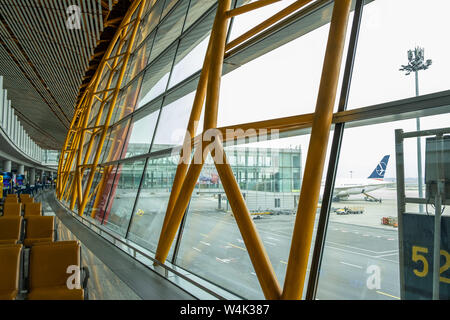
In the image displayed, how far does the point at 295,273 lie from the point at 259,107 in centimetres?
305

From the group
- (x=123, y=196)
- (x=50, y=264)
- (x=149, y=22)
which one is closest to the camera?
(x=50, y=264)

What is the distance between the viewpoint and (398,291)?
3346mm

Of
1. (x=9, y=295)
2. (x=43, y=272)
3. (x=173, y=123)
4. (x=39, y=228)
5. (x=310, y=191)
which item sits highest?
(x=173, y=123)

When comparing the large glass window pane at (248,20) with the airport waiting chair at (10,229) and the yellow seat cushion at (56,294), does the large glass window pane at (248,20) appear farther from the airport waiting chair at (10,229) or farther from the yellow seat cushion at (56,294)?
the airport waiting chair at (10,229)

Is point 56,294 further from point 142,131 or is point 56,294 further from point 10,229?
point 142,131

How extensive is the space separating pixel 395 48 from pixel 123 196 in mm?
10309

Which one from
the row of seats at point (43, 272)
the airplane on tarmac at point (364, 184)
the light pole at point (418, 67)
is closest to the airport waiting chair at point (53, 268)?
the row of seats at point (43, 272)

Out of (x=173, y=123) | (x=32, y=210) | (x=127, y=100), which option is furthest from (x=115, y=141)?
(x=173, y=123)

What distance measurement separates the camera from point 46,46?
15102mm

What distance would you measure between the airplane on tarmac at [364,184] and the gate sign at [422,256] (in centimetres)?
48

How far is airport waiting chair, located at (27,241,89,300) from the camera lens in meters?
4.41

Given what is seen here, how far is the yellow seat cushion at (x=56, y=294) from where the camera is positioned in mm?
4063

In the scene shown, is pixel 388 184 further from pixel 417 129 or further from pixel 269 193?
pixel 269 193

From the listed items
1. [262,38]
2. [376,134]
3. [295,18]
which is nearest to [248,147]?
[262,38]
